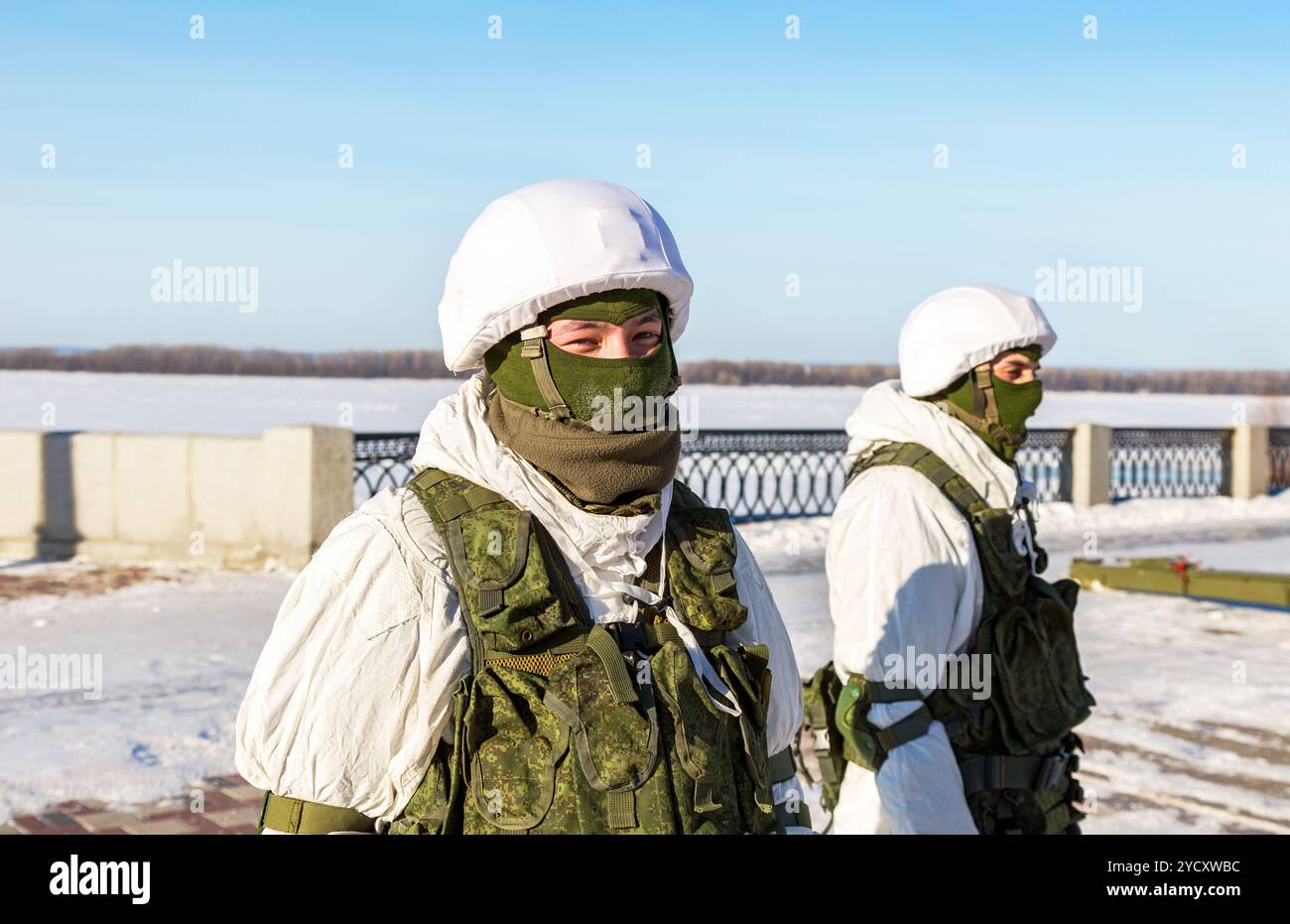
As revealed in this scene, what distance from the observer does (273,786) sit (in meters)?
2.13

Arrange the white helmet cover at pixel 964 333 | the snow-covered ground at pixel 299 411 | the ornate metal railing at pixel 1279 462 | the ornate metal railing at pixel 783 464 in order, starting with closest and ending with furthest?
the white helmet cover at pixel 964 333 → the ornate metal railing at pixel 783 464 → the ornate metal railing at pixel 1279 462 → the snow-covered ground at pixel 299 411

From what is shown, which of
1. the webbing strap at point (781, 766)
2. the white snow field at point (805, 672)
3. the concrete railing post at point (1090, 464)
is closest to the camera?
the webbing strap at point (781, 766)

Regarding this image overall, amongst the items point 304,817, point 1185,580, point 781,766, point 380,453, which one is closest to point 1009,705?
point 781,766

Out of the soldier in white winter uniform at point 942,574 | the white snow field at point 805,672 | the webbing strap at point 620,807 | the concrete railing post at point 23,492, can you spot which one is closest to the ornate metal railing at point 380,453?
the white snow field at point 805,672

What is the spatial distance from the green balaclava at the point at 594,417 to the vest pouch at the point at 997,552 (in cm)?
172

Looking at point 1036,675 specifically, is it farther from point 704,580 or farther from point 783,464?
point 783,464

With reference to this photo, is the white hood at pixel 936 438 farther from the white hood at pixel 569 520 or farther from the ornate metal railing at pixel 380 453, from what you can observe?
the ornate metal railing at pixel 380 453

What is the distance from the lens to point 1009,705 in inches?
149

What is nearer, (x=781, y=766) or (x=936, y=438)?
(x=781, y=766)

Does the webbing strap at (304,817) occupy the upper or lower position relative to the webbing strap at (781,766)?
upper

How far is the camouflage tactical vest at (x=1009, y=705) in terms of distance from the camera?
12.4 feet

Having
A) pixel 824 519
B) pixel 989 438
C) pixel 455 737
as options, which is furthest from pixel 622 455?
pixel 824 519

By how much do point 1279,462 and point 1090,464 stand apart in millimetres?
5997

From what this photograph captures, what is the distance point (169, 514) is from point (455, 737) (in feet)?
38.8
